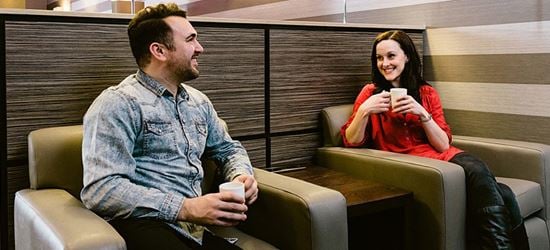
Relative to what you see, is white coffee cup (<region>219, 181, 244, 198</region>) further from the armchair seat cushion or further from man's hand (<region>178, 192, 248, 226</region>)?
the armchair seat cushion

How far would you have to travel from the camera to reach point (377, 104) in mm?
2475

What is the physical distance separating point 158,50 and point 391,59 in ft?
3.88

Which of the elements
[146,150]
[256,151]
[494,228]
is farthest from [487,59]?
[146,150]

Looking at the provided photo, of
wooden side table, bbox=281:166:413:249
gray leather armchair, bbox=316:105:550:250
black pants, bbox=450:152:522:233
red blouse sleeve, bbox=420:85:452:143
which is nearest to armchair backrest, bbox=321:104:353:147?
gray leather armchair, bbox=316:105:550:250

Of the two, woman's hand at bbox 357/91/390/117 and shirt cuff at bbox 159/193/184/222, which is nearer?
shirt cuff at bbox 159/193/184/222

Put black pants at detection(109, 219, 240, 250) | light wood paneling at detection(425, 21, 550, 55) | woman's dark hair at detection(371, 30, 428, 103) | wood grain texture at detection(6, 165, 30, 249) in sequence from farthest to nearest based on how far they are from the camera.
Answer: light wood paneling at detection(425, 21, 550, 55) → woman's dark hair at detection(371, 30, 428, 103) → wood grain texture at detection(6, 165, 30, 249) → black pants at detection(109, 219, 240, 250)

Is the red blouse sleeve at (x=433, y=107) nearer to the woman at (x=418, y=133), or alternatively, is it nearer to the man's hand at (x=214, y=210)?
the woman at (x=418, y=133)

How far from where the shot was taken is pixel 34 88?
202cm

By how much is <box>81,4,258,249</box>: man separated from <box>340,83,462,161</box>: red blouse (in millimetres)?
800

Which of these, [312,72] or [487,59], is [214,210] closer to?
[312,72]

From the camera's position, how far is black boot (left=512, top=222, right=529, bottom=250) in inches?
87.6

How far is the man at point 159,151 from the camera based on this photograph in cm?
165

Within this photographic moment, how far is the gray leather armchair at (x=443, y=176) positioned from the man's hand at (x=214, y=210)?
83cm

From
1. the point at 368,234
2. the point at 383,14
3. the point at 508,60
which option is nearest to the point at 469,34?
the point at 508,60
